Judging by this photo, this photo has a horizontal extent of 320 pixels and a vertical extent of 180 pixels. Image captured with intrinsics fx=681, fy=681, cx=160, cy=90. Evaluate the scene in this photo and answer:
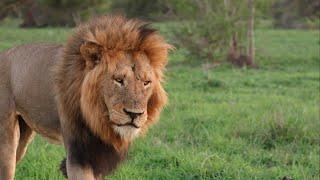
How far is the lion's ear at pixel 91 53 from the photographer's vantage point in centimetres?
313

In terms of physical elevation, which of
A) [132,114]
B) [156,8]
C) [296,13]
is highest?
[132,114]

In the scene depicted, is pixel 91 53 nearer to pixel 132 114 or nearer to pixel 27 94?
pixel 132 114

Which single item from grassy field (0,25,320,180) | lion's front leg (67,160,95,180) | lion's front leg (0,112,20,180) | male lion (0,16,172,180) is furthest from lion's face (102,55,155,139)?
grassy field (0,25,320,180)

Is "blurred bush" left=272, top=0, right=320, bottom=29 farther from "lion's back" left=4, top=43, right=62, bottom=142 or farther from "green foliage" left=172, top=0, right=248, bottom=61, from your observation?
"lion's back" left=4, top=43, right=62, bottom=142

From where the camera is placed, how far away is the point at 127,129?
10.1 feet

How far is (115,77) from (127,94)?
0.35ft

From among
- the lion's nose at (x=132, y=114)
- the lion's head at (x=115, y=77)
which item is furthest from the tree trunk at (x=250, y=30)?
the lion's nose at (x=132, y=114)

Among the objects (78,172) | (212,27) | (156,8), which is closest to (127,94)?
→ (78,172)

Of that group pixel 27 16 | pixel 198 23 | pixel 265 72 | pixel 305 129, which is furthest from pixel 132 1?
pixel 305 129

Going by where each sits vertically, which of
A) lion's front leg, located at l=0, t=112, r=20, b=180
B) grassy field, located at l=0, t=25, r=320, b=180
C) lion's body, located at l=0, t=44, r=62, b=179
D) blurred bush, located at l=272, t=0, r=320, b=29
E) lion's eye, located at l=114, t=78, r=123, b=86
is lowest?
blurred bush, located at l=272, t=0, r=320, b=29

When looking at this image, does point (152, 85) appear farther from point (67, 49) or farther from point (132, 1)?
point (132, 1)

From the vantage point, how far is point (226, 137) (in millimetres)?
6555

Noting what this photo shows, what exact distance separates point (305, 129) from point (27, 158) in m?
2.84

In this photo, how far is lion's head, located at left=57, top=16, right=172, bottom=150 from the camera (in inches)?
120
